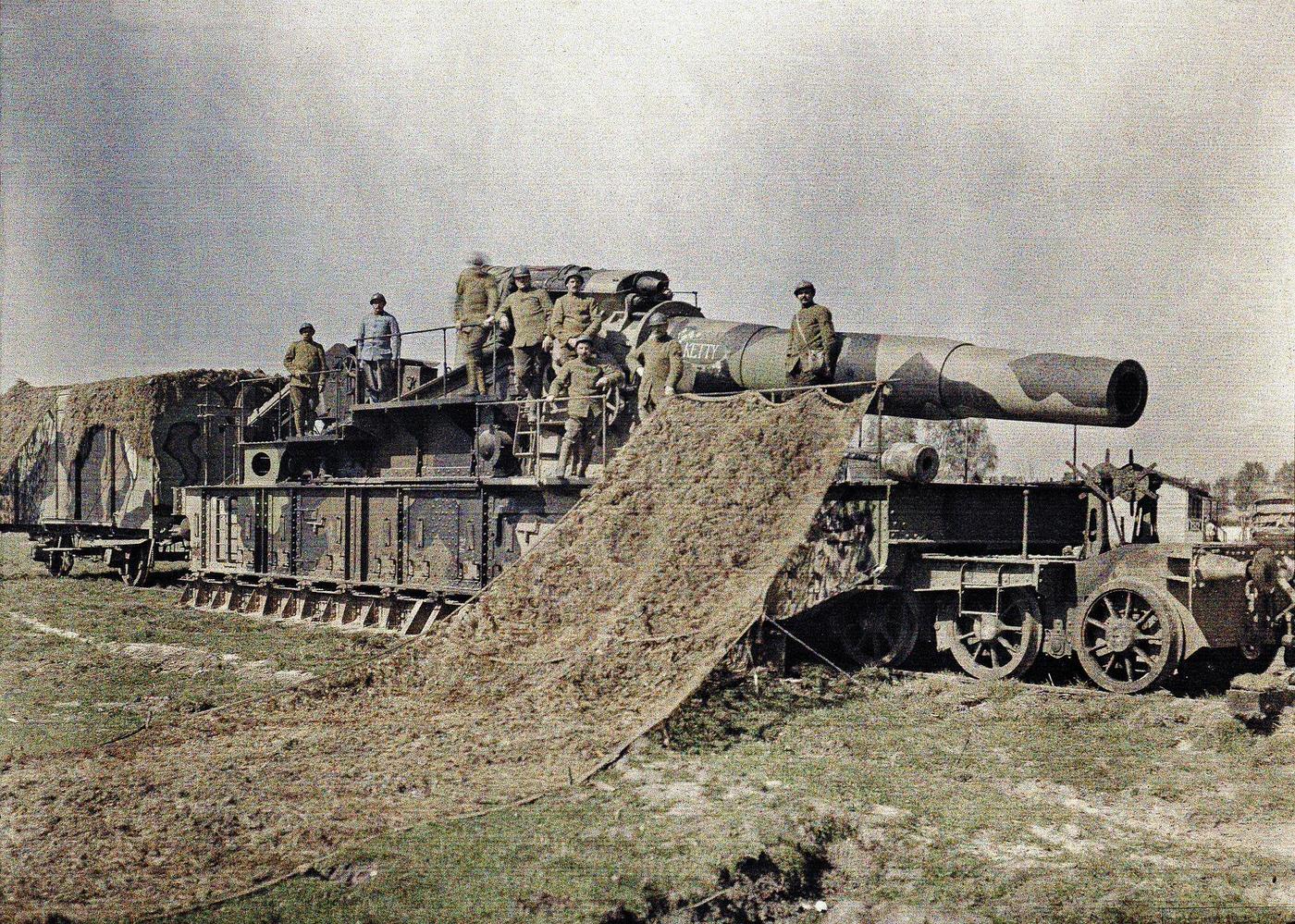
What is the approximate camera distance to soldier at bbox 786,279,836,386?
1166cm

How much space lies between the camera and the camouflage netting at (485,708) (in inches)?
235

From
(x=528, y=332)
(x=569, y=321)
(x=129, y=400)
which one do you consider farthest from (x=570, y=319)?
(x=129, y=400)

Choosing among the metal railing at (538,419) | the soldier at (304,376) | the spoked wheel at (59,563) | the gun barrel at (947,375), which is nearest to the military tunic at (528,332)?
the metal railing at (538,419)

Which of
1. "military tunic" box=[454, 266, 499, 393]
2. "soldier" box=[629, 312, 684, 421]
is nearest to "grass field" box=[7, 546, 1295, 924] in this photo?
"soldier" box=[629, 312, 684, 421]

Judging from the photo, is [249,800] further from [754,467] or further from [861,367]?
[861,367]

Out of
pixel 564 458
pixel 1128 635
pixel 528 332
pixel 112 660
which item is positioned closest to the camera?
pixel 1128 635

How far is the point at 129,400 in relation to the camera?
843 inches

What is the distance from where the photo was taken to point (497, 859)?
5.86m

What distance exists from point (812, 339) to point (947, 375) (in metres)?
1.33

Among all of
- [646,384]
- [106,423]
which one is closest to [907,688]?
[646,384]

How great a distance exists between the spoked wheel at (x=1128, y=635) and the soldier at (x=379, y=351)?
972 centimetres

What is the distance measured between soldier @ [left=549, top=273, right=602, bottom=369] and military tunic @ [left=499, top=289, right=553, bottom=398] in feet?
1.18

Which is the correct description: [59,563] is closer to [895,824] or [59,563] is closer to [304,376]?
[304,376]

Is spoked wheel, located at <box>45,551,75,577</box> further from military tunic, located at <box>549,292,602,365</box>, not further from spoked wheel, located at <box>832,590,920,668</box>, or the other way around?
spoked wheel, located at <box>832,590,920,668</box>
